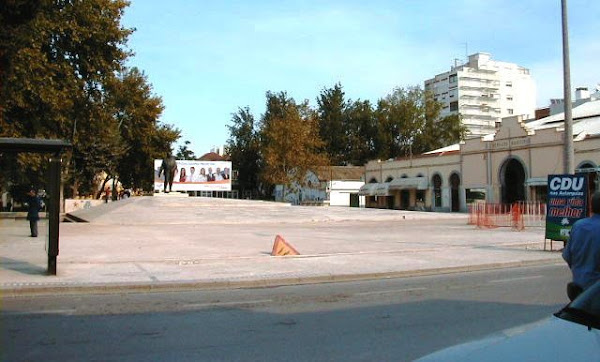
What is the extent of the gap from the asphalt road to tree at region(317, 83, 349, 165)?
3168 inches

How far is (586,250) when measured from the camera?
550cm

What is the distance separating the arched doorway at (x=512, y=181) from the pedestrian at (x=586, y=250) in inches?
2060

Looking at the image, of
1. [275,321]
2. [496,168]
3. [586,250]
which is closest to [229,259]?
[275,321]

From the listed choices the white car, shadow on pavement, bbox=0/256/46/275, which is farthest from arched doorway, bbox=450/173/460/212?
the white car

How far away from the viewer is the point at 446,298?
32.8 ft

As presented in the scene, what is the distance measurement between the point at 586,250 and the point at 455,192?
191ft

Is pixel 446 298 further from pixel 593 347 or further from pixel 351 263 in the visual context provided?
pixel 593 347

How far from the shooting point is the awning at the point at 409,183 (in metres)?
65.5

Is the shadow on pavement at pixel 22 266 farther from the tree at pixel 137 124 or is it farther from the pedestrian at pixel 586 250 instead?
the tree at pixel 137 124

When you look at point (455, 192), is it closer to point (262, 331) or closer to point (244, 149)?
point (244, 149)

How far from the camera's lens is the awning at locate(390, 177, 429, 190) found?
65506 mm

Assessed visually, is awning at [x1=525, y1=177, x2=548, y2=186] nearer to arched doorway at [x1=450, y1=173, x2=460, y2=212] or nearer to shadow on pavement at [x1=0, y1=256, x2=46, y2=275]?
arched doorway at [x1=450, y1=173, x2=460, y2=212]

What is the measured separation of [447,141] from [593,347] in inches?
3458

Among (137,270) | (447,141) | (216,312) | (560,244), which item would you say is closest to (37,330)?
(216,312)
